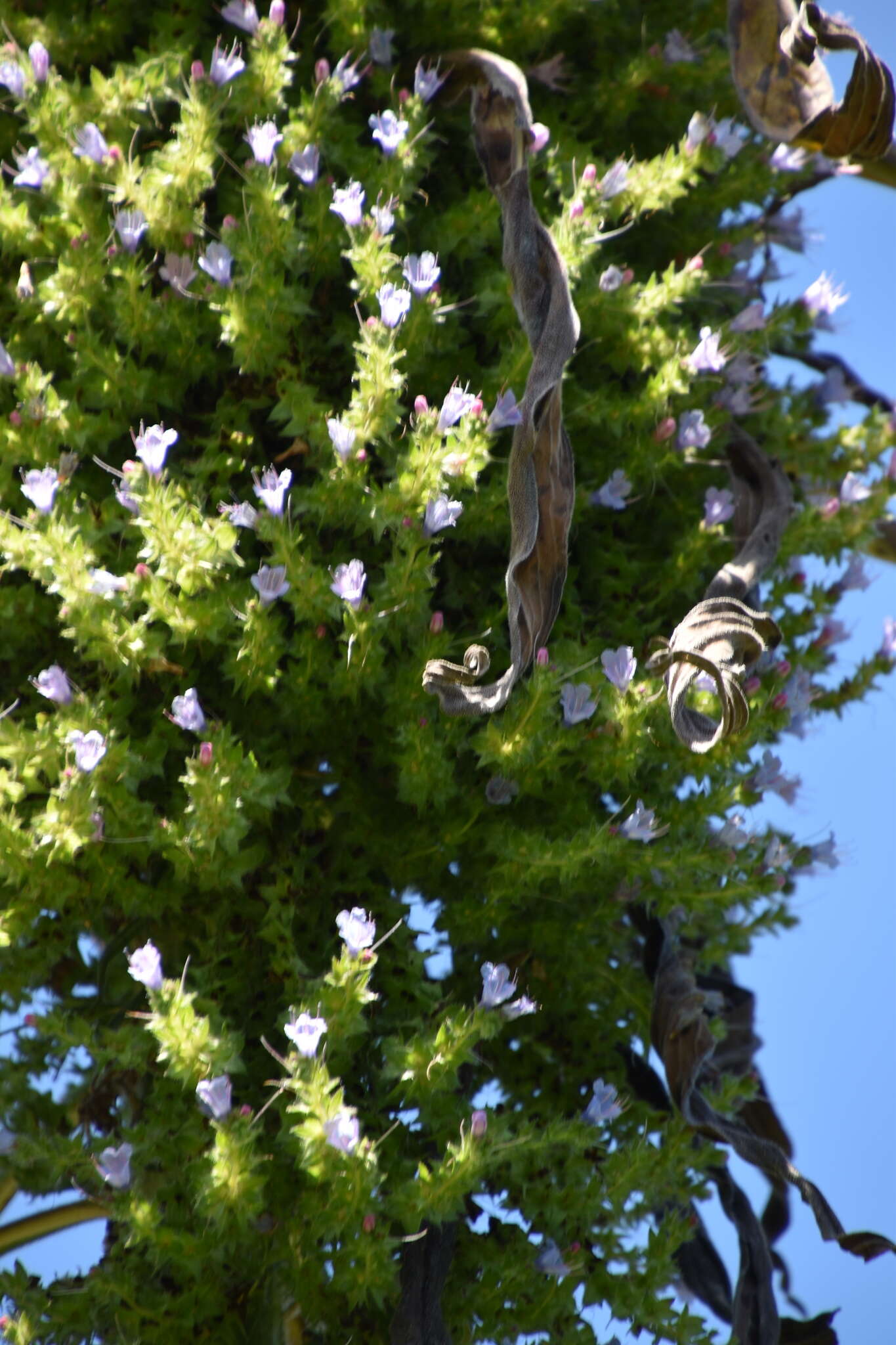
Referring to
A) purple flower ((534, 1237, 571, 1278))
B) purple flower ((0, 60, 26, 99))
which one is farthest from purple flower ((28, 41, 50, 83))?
purple flower ((534, 1237, 571, 1278))

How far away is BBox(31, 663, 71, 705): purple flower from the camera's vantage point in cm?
144

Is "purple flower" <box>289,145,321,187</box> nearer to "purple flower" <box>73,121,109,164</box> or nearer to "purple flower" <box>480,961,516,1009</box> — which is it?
"purple flower" <box>73,121,109,164</box>

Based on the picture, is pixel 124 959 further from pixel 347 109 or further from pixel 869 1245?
pixel 347 109

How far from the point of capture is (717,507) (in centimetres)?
166

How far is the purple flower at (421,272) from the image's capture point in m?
1.50

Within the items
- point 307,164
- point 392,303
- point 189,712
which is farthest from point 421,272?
point 189,712

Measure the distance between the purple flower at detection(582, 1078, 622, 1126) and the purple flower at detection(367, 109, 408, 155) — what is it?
3.42 ft

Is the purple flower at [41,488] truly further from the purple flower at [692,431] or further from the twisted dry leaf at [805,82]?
the twisted dry leaf at [805,82]

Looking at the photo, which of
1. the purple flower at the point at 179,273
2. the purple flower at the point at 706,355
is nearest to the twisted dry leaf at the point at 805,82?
the purple flower at the point at 706,355

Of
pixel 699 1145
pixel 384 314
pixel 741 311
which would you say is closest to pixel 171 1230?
pixel 699 1145

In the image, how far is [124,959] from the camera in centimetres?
161

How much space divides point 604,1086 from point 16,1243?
72 centimetres

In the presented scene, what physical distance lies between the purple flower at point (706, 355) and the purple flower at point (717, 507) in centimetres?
14

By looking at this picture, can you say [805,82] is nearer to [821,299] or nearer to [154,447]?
[821,299]
